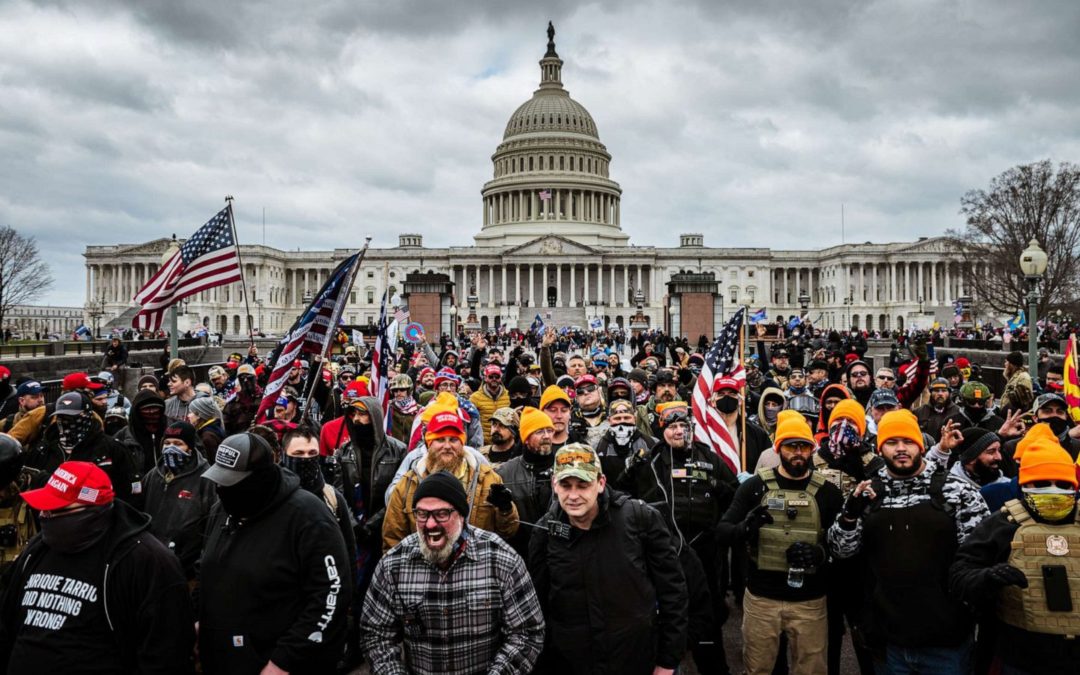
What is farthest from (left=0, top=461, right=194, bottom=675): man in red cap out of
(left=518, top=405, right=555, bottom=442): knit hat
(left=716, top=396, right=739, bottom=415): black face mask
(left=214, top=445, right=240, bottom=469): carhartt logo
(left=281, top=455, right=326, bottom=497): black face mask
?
(left=716, top=396, right=739, bottom=415): black face mask

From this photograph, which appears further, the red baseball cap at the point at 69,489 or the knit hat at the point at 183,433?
the knit hat at the point at 183,433

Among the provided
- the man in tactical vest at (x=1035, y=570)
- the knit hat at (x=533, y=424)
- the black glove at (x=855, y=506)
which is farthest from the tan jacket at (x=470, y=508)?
the man in tactical vest at (x=1035, y=570)

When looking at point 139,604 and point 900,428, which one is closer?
point 139,604

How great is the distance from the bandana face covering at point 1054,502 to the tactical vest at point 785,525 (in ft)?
4.05

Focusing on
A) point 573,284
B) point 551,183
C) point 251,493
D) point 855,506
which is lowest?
point 855,506

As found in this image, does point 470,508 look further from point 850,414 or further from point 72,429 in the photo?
point 72,429

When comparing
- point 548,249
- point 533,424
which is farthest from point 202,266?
point 548,249

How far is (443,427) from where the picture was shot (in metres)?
5.09

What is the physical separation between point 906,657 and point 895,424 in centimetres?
131

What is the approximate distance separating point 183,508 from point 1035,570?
16.4 feet

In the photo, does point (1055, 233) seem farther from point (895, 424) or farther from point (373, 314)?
point (373, 314)

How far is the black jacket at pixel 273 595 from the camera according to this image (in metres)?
3.85

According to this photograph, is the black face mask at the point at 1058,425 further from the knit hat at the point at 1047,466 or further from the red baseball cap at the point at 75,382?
the red baseball cap at the point at 75,382

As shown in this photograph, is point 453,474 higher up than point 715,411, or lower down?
lower down
